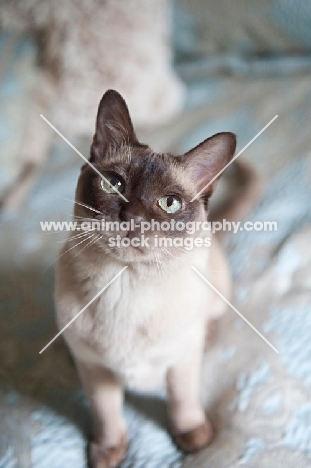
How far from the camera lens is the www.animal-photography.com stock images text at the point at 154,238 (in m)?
0.66

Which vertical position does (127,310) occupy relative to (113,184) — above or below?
below

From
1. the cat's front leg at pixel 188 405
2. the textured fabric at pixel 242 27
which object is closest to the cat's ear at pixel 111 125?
the cat's front leg at pixel 188 405

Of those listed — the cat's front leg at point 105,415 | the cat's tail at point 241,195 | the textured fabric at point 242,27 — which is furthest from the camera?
the textured fabric at point 242,27

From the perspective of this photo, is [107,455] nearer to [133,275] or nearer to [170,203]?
[133,275]

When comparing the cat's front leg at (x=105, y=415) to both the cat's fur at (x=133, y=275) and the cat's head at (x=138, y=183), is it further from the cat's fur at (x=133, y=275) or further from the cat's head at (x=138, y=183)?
the cat's head at (x=138, y=183)

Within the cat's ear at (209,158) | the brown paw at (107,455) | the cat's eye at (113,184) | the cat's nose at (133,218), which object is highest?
the cat's ear at (209,158)

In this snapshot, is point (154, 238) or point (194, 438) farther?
point (194, 438)

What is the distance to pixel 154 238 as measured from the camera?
0.61 m

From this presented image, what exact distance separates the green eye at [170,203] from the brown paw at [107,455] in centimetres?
43

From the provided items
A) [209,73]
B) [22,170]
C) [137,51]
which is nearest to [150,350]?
[22,170]

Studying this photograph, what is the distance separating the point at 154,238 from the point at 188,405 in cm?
34

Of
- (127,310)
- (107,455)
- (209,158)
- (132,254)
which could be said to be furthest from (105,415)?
(209,158)

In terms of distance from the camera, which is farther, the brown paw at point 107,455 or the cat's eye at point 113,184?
the brown paw at point 107,455

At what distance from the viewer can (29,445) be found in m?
0.74
